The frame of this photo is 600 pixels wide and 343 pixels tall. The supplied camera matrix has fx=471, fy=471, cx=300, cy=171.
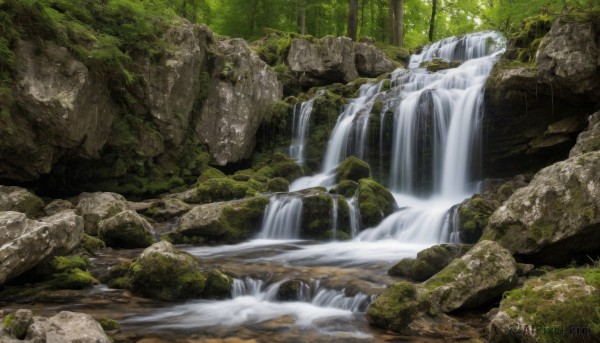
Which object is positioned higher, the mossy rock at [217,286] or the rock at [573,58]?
the rock at [573,58]

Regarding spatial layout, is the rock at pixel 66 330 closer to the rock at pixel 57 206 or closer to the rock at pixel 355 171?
the rock at pixel 57 206

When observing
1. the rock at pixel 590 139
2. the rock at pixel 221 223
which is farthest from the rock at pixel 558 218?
the rock at pixel 221 223

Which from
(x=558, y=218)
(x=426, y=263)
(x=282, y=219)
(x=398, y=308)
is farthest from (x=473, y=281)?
(x=282, y=219)

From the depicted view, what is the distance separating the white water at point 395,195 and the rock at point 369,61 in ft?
9.11

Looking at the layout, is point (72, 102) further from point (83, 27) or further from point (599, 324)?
point (599, 324)

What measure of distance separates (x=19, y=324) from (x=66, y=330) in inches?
16.9

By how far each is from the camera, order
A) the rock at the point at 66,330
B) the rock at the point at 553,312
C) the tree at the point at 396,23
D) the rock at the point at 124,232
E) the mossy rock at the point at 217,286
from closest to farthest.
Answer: the rock at the point at 66,330, the rock at the point at 553,312, the mossy rock at the point at 217,286, the rock at the point at 124,232, the tree at the point at 396,23

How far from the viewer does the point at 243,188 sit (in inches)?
600

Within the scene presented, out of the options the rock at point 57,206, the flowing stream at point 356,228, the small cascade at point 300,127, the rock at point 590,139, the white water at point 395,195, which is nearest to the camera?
the flowing stream at point 356,228

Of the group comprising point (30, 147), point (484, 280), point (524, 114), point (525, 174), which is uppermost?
point (524, 114)

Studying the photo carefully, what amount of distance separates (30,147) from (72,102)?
156 centimetres

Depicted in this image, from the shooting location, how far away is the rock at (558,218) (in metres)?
7.38

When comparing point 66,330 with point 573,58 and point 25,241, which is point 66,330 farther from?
point 573,58

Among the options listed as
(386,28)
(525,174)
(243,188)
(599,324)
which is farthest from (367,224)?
(386,28)
